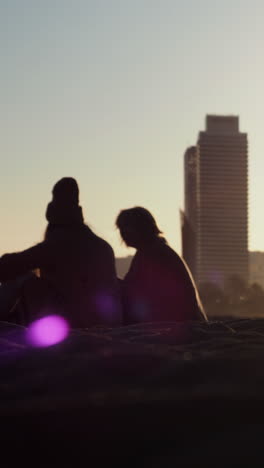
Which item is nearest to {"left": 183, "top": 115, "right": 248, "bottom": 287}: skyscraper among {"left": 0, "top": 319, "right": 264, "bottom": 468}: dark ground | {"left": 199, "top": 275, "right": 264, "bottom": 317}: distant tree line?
{"left": 199, "top": 275, "right": 264, "bottom": 317}: distant tree line

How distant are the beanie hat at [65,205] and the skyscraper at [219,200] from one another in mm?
177558

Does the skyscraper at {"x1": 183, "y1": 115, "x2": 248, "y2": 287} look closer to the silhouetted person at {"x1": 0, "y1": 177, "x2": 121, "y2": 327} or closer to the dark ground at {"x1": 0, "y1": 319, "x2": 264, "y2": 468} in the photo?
the silhouetted person at {"x1": 0, "y1": 177, "x2": 121, "y2": 327}

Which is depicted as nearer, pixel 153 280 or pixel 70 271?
pixel 70 271

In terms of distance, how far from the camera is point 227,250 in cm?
18838

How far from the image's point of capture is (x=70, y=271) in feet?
17.6

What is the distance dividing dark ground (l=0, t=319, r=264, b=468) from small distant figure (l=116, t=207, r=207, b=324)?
395 centimetres

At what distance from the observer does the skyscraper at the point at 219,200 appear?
186 meters

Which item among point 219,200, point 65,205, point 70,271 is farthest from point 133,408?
point 219,200

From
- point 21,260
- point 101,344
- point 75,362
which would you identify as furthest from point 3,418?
point 21,260

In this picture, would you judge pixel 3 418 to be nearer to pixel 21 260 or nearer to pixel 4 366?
pixel 4 366

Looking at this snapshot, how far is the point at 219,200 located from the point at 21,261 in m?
190

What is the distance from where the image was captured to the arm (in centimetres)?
522

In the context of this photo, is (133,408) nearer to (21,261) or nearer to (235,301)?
(21,261)

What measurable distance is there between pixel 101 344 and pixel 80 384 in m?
0.53
